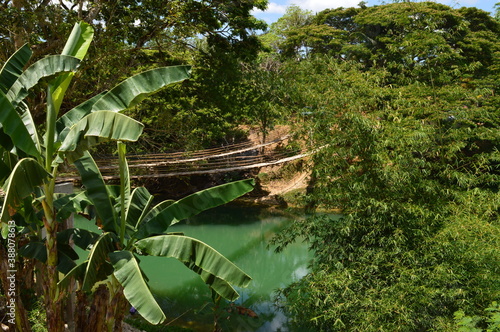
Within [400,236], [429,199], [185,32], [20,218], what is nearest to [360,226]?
[400,236]

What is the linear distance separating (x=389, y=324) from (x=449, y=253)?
0.73 m

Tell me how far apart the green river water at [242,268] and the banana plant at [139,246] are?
112 centimetres

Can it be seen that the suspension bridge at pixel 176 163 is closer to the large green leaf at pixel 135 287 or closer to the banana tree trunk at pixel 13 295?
the banana tree trunk at pixel 13 295

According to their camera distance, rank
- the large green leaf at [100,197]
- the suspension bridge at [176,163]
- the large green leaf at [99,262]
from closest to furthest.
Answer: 1. the large green leaf at [99,262]
2. the large green leaf at [100,197]
3. the suspension bridge at [176,163]

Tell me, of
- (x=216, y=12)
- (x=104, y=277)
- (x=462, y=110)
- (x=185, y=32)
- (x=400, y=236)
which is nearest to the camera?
(x=104, y=277)

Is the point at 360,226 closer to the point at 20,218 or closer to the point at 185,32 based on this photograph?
the point at 20,218

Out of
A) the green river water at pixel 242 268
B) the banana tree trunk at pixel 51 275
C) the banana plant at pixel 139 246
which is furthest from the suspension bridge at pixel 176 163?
the banana tree trunk at pixel 51 275

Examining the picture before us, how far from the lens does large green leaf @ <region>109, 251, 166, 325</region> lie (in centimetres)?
183

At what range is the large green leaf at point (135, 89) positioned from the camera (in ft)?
6.97

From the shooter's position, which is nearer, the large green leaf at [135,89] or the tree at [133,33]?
the large green leaf at [135,89]

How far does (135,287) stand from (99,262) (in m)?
0.27

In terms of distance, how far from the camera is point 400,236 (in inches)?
129

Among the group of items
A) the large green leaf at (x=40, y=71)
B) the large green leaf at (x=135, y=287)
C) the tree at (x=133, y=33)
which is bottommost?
the large green leaf at (x=135, y=287)

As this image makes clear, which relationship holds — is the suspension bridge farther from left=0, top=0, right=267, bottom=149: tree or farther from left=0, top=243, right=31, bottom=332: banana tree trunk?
left=0, top=243, right=31, bottom=332: banana tree trunk
